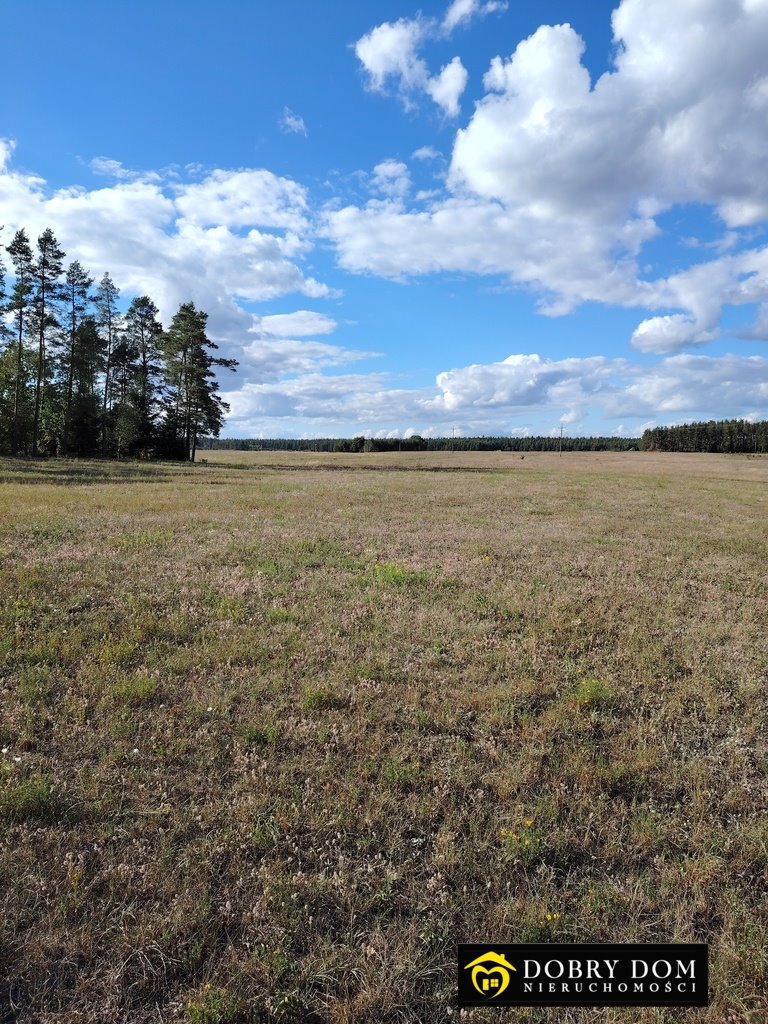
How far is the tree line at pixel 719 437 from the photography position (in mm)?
152125

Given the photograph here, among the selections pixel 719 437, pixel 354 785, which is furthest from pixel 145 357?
pixel 719 437

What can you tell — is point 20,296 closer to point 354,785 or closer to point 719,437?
point 354,785

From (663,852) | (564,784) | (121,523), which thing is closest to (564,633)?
(564,784)

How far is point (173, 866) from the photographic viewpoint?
444 cm

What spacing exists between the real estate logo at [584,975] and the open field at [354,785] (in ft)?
0.39

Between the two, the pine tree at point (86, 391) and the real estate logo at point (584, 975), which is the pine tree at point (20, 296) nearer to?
the pine tree at point (86, 391)

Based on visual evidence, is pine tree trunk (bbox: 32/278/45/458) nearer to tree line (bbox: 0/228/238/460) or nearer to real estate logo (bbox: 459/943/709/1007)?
tree line (bbox: 0/228/238/460)

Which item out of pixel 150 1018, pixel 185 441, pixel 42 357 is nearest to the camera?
pixel 150 1018

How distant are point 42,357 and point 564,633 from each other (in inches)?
2468

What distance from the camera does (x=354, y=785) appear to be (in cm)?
547

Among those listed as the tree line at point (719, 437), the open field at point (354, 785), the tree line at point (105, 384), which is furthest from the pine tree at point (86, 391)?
the tree line at point (719, 437)

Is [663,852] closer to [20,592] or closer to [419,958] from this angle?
[419,958]

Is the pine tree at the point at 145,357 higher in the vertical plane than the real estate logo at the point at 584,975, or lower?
higher

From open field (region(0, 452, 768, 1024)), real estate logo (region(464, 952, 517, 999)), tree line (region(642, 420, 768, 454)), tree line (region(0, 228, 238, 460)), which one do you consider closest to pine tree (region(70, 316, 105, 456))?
tree line (region(0, 228, 238, 460))
